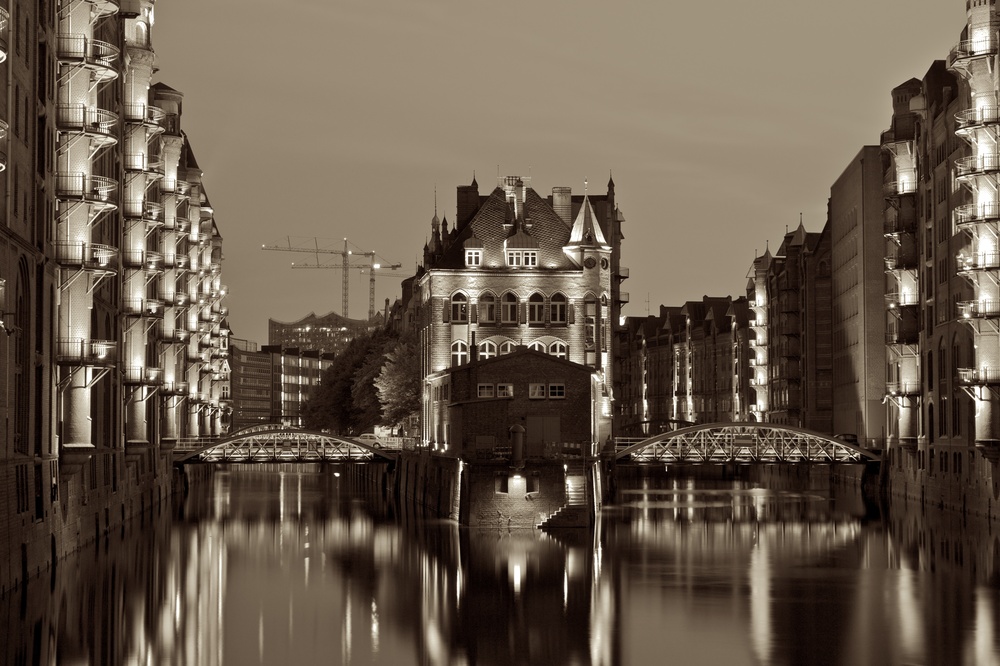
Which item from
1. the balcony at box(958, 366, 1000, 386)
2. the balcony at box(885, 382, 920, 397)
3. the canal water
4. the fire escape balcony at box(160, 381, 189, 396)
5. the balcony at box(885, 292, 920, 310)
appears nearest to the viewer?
the canal water

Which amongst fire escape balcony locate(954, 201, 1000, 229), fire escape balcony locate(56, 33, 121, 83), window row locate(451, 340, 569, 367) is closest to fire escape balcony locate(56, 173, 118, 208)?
fire escape balcony locate(56, 33, 121, 83)

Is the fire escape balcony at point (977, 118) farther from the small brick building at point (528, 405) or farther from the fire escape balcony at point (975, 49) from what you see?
the small brick building at point (528, 405)

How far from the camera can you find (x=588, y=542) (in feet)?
212

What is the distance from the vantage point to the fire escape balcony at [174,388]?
8608cm

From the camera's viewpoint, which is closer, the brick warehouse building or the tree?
the brick warehouse building

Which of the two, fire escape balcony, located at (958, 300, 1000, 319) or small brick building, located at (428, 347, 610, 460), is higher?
fire escape balcony, located at (958, 300, 1000, 319)

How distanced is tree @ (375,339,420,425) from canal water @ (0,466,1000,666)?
26.7m

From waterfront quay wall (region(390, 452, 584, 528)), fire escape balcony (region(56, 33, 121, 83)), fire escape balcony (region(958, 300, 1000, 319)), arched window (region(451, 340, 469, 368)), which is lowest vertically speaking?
waterfront quay wall (region(390, 452, 584, 528))

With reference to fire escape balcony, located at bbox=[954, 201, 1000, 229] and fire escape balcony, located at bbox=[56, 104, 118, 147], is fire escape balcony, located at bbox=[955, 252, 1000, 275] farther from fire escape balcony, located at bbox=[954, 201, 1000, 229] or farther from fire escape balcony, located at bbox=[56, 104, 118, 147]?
A: fire escape balcony, located at bbox=[56, 104, 118, 147]

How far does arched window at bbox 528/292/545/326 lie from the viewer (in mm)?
95750

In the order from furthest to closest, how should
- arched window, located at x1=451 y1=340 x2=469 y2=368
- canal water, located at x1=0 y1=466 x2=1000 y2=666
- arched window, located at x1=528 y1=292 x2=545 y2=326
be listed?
arched window, located at x1=528 y1=292 x2=545 y2=326 → arched window, located at x1=451 y1=340 x2=469 y2=368 → canal water, located at x1=0 y1=466 x2=1000 y2=666

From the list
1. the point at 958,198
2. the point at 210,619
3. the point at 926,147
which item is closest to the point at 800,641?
the point at 210,619

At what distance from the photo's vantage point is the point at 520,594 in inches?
1932

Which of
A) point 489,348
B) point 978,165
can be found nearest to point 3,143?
point 978,165
